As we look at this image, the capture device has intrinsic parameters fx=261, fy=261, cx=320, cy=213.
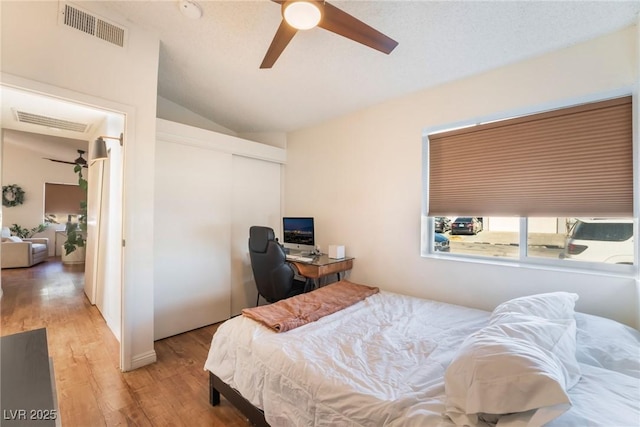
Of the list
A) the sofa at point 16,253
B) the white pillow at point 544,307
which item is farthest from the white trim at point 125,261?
the sofa at point 16,253

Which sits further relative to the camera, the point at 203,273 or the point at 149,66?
the point at 203,273

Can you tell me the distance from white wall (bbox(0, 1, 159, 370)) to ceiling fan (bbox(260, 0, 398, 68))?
1.36m

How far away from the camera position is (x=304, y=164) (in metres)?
3.72

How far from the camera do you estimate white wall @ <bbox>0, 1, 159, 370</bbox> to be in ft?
5.62

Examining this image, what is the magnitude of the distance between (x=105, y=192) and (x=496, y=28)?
13.8 ft

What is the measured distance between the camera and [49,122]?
→ 2.96 metres

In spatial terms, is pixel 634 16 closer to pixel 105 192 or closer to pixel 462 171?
pixel 462 171

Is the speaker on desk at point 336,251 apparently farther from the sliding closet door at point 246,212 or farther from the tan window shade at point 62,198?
the tan window shade at point 62,198

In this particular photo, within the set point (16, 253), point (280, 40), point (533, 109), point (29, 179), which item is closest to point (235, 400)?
point (280, 40)

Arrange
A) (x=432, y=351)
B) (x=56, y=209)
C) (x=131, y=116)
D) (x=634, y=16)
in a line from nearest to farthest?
1. (x=432, y=351)
2. (x=634, y=16)
3. (x=131, y=116)
4. (x=56, y=209)

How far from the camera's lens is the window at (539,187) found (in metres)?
1.86

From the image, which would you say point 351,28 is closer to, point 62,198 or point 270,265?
point 270,265

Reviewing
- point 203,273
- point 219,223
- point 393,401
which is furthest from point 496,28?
point 203,273

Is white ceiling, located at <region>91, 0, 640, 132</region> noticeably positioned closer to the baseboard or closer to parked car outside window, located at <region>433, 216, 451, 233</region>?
parked car outside window, located at <region>433, 216, 451, 233</region>
